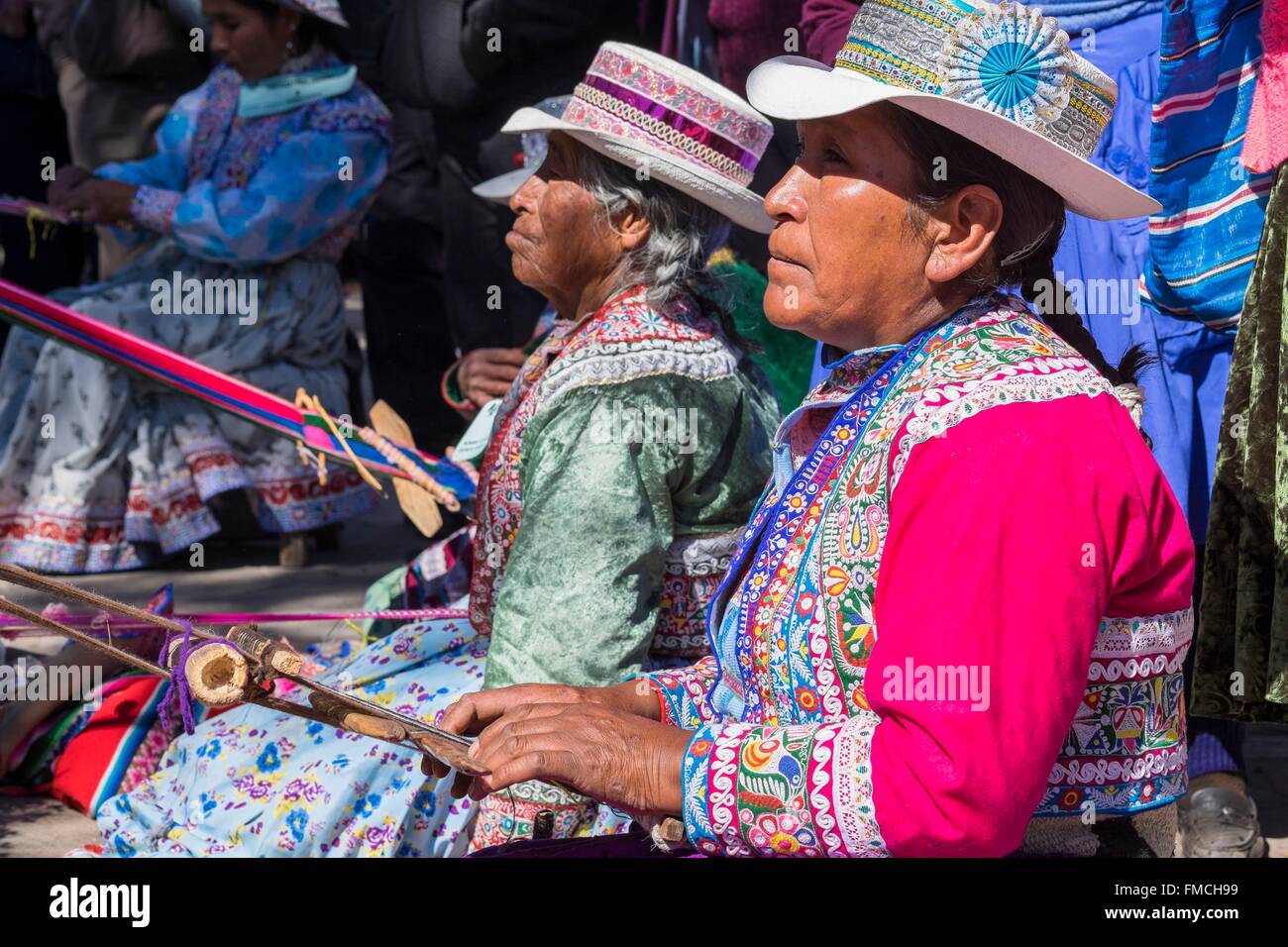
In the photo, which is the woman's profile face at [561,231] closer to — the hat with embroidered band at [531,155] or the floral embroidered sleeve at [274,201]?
the hat with embroidered band at [531,155]

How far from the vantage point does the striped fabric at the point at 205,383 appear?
373 centimetres

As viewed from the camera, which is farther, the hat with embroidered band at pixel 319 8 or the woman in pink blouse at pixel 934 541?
the hat with embroidered band at pixel 319 8

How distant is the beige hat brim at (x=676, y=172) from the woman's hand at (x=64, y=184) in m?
3.24

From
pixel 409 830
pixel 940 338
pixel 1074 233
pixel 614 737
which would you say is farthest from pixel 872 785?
pixel 1074 233

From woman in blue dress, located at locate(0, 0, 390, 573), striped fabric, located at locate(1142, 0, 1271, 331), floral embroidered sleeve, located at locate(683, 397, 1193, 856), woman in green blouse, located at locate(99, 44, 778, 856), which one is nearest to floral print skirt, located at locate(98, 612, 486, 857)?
woman in green blouse, located at locate(99, 44, 778, 856)

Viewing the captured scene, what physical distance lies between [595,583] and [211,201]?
3.45 metres

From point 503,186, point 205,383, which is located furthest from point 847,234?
point 205,383

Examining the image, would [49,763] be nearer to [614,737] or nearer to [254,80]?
[614,737]

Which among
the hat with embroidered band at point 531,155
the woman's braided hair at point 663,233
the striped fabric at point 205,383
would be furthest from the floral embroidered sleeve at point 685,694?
the striped fabric at point 205,383

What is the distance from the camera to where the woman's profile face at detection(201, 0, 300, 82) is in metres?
5.35

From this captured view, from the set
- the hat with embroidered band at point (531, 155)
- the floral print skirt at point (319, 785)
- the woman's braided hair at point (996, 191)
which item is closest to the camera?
the woman's braided hair at point (996, 191)

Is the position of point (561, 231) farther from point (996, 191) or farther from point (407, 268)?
point (407, 268)

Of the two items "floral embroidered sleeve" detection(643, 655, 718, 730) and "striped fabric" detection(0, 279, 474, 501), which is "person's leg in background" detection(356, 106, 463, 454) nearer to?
"striped fabric" detection(0, 279, 474, 501)

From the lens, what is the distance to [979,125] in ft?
5.88
